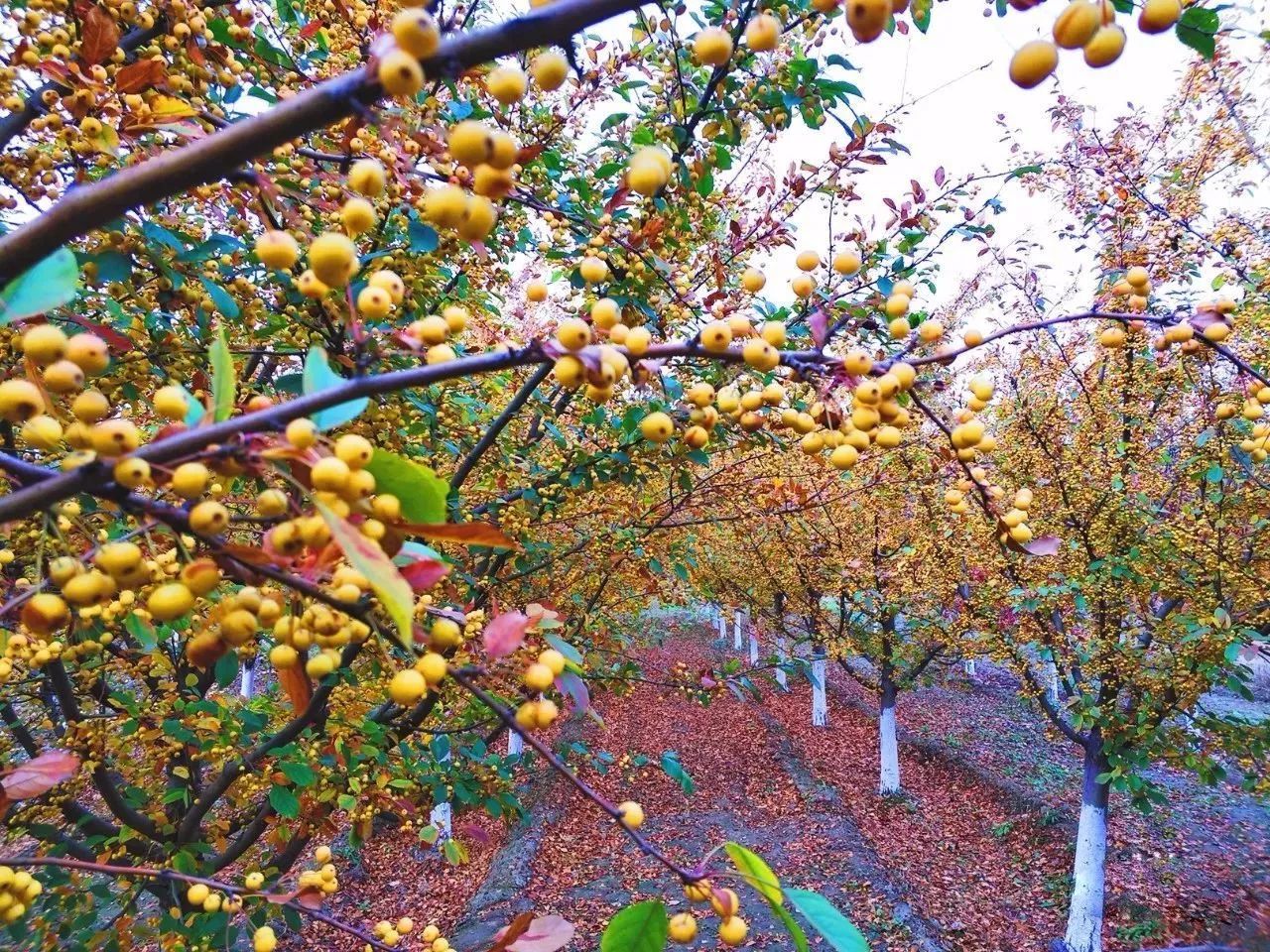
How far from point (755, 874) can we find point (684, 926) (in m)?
0.20

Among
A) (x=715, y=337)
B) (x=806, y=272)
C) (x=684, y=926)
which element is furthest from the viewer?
(x=806, y=272)

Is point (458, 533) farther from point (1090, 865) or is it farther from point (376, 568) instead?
point (1090, 865)

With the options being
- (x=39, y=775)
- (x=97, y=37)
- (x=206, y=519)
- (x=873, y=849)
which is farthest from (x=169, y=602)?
(x=873, y=849)

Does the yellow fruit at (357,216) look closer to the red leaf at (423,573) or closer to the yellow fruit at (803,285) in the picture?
the red leaf at (423,573)

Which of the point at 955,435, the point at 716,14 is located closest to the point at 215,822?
the point at 955,435

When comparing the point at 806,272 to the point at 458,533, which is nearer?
the point at 458,533

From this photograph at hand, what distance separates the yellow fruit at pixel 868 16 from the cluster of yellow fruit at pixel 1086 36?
0.18m

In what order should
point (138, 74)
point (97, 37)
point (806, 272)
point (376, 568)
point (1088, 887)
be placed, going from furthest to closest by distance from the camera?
point (1088, 887), point (97, 37), point (138, 74), point (806, 272), point (376, 568)

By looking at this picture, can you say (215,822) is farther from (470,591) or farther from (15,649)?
(15,649)

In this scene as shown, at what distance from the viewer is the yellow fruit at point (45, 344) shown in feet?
2.19

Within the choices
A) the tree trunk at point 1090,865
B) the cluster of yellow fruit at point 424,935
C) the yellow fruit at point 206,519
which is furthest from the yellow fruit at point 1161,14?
the tree trunk at point 1090,865

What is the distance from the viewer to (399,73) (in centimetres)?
56

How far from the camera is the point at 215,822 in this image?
3590 millimetres

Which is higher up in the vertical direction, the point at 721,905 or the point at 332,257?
the point at 332,257
